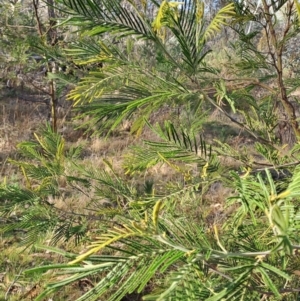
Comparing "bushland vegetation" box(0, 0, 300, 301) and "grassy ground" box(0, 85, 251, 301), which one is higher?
"bushland vegetation" box(0, 0, 300, 301)

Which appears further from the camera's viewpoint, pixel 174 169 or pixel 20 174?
pixel 20 174

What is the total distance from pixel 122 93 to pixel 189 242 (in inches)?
14.7

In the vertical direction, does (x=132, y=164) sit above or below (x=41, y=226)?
above

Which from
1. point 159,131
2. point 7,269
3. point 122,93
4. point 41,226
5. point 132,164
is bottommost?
point 7,269

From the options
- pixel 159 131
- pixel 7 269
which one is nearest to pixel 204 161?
pixel 159 131

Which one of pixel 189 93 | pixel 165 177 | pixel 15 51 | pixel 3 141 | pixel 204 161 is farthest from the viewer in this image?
pixel 3 141

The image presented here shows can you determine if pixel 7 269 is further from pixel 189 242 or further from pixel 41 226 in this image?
pixel 189 242

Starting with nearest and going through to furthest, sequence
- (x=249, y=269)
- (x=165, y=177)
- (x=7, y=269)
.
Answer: (x=249, y=269) → (x=7, y=269) → (x=165, y=177)

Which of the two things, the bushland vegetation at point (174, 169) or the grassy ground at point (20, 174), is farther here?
the grassy ground at point (20, 174)

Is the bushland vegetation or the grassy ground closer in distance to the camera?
the bushland vegetation

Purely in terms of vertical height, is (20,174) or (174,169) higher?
(174,169)

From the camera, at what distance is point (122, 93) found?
802 millimetres

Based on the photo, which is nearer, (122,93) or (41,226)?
(122,93)

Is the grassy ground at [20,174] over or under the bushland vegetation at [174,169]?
under
